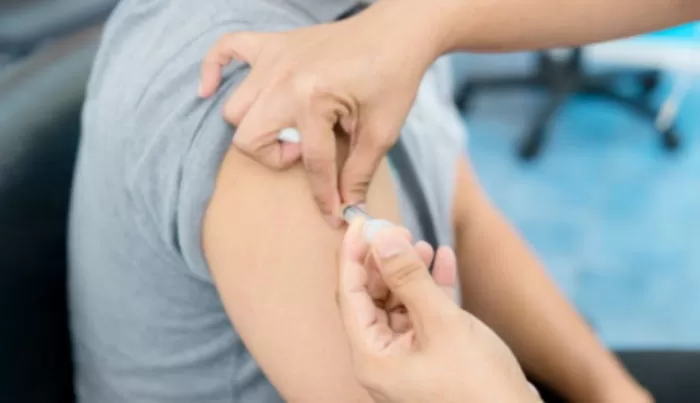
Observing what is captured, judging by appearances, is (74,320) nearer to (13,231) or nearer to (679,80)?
(13,231)

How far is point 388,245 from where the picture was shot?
1.79 feet

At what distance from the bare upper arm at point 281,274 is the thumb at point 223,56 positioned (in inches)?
2.2

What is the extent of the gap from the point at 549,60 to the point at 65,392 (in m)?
2.13

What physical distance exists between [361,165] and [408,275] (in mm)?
106

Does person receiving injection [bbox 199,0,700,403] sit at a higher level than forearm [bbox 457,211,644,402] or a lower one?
higher

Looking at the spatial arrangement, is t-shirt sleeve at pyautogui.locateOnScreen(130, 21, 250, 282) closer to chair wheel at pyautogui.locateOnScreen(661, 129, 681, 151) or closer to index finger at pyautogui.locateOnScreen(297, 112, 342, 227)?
index finger at pyautogui.locateOnScreen(297, 112, 342, 227)

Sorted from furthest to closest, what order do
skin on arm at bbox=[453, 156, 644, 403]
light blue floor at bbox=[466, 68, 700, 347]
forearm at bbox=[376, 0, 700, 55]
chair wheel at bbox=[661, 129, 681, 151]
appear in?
chair wheel at bbox=[661, 129, 681, 151], light blue floor at bbox=[466, 68, 700, 347], skin on arm at bbox=[453, 156, 644, 403], forearm at bbox=[376, 0, 700, 55]

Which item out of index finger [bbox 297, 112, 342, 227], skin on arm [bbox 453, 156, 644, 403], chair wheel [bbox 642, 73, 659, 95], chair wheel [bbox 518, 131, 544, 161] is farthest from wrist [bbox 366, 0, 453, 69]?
chair wheel [bbox 642, 73, 659, 95]

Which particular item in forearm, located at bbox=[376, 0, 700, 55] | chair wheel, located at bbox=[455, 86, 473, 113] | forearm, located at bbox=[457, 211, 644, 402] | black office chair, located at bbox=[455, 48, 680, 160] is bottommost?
chair wheel, located at bbox=[455, 86, 473, 113]

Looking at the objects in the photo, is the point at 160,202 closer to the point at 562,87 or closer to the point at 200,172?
the point at 200,172

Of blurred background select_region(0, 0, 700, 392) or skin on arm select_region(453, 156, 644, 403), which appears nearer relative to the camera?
blurred background select_region(0, 0, 700, 392)

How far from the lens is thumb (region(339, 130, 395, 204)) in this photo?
2.00 ft

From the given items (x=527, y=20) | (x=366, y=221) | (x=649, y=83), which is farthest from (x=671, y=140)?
(x=366, y=221)

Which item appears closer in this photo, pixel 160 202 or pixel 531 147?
pixel 160 202
